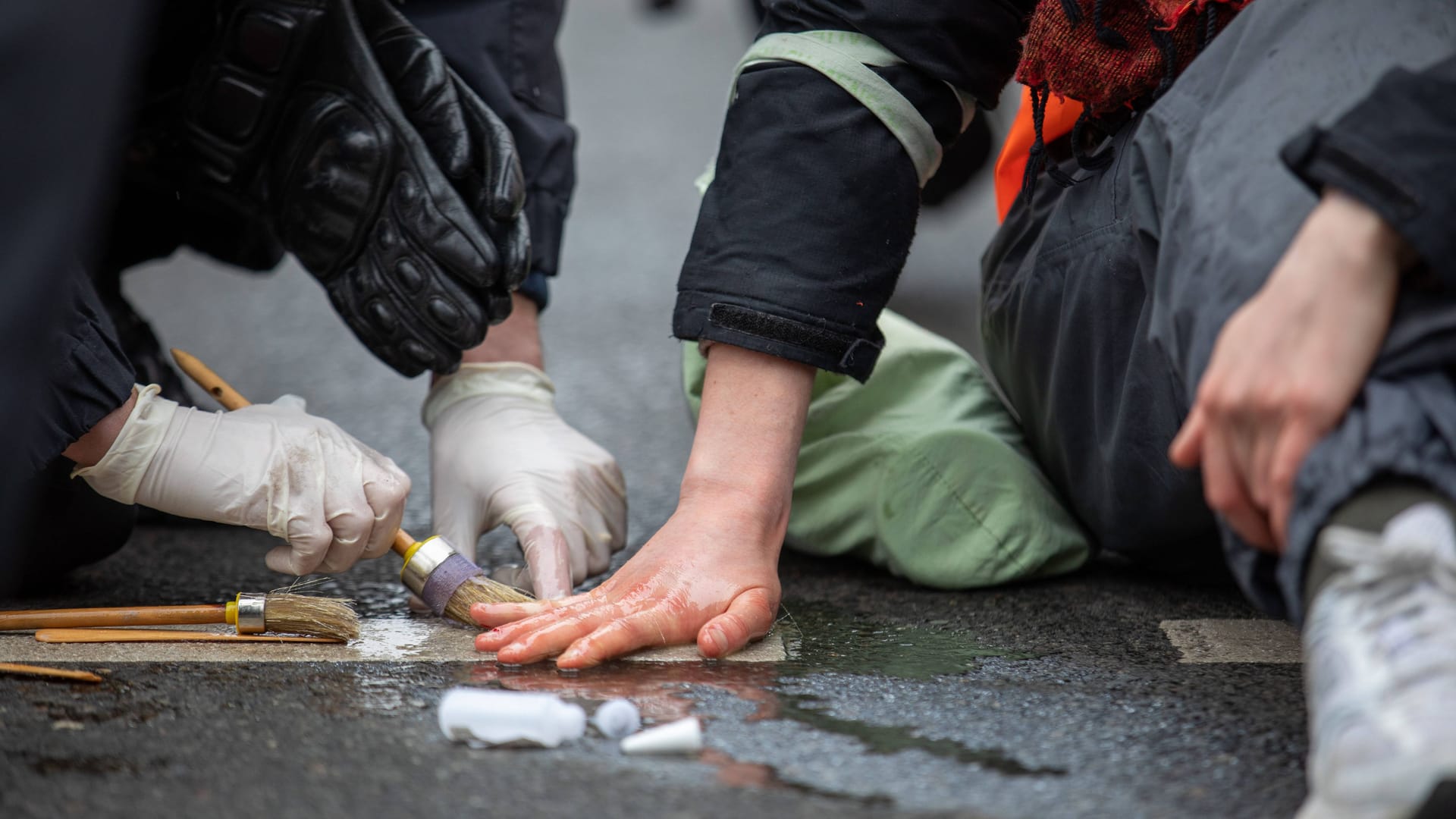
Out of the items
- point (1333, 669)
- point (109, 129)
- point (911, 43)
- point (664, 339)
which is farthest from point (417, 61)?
point (664, 339)

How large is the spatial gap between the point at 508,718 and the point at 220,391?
2.00ft

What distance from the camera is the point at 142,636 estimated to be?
45.5 inches

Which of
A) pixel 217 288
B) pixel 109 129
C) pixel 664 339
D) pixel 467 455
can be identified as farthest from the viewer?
pixel 217 288

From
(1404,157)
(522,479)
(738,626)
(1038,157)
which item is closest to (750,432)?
(738,626)

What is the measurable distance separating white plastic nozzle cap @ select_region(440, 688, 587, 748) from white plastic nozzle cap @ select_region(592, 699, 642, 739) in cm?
2

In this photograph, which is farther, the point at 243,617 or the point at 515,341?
the point at 515,341

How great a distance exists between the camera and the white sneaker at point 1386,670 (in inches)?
25.5

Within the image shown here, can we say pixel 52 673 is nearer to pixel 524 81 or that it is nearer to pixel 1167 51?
pixel 524 81

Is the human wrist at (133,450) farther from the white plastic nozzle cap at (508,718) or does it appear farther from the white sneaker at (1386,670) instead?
the white sneaker at (1386,670)

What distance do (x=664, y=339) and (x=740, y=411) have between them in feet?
5.19

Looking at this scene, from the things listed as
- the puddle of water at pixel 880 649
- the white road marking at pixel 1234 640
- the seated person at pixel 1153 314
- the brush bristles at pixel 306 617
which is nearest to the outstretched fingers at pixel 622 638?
the seated person at pixel 1153 314

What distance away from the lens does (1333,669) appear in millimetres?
701

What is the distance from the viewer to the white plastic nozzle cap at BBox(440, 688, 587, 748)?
2.94 feet

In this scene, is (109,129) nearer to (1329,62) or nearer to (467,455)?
(467,455)
